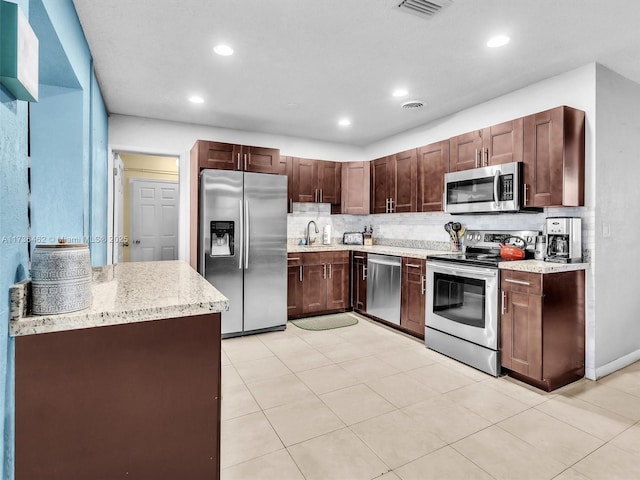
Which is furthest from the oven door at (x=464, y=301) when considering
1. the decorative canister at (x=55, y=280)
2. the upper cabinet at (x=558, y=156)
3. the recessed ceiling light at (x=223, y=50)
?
the decorative canister at (x=55, y=280)

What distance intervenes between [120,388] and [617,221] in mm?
3778

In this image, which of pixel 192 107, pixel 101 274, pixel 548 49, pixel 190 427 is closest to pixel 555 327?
pixel 548 49

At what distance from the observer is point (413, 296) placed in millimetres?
3879

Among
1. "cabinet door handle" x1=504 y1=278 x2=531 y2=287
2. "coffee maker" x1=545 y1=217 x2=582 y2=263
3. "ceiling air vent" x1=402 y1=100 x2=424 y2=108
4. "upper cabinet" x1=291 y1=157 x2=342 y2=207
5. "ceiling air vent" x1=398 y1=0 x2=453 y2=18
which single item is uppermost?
"ceiling air vent" x1=402 y1=100 x2=424 y2=108

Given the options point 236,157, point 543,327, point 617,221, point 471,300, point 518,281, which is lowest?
point 543,327

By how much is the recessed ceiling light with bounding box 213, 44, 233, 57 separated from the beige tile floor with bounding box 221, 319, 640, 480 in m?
2.58

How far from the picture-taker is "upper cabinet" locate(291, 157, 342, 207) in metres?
4.95

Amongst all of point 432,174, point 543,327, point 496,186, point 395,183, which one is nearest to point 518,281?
point 543,327

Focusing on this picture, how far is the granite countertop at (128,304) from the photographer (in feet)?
3.55

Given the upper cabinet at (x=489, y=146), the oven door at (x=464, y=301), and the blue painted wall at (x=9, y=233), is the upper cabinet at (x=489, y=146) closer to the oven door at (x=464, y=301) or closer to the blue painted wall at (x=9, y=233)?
the oven door at (x=464, y=301)

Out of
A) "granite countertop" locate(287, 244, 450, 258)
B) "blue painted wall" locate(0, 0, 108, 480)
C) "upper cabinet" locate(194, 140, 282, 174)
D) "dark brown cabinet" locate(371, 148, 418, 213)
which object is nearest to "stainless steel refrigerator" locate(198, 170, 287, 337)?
"upper cabinet" locate(194, 140, 282, 174)

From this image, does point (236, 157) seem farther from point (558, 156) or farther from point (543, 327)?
point (543, 327)

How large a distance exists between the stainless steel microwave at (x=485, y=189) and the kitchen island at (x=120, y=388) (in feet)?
9.02

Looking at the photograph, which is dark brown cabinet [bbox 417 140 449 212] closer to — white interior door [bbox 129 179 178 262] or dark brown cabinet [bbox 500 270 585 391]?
dark brown cabinet [bbox 500 270 585 391]
